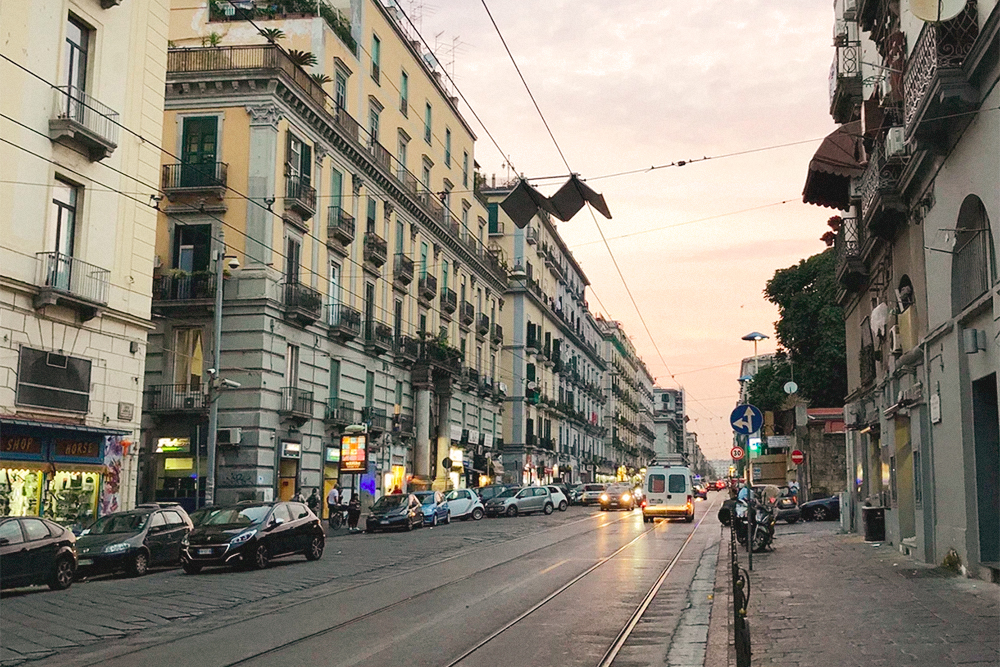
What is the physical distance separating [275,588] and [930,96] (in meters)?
13.2

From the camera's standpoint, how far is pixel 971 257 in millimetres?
16766

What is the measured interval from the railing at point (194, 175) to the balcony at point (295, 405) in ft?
25.7

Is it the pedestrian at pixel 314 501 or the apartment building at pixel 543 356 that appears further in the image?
the apartment building at pixel 543 356

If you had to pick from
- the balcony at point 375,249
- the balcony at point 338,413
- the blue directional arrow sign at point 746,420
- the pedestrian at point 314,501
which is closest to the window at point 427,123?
the balcony at point 375,249

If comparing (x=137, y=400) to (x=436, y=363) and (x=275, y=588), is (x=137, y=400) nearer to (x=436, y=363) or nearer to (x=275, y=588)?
(x=275, y=588)

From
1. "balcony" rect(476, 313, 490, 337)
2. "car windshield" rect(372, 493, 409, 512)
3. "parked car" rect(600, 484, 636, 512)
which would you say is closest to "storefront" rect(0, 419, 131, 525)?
"car windshield" rect(372, 493, 409, 512)

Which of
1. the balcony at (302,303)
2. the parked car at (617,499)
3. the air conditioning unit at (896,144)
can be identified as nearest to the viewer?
the air conditioning unit at (896,144)

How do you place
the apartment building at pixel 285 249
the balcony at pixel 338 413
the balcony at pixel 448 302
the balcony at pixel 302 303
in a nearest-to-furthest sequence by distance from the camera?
the apartment building at pixel 285 249 < the balcony at pixel 302 303 < the balcony at pixel 338 413 < the balcony at pixel 448 302

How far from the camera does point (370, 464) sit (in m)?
44.8

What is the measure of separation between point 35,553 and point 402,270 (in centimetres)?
3219

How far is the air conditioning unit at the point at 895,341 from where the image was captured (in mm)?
22219

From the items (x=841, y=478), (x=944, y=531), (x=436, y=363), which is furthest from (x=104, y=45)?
(x=841, y=478)

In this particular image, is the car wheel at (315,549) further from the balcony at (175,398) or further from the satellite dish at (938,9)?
the satellite dish at (938,9)

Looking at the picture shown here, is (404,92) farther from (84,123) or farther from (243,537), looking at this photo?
(243,537)
